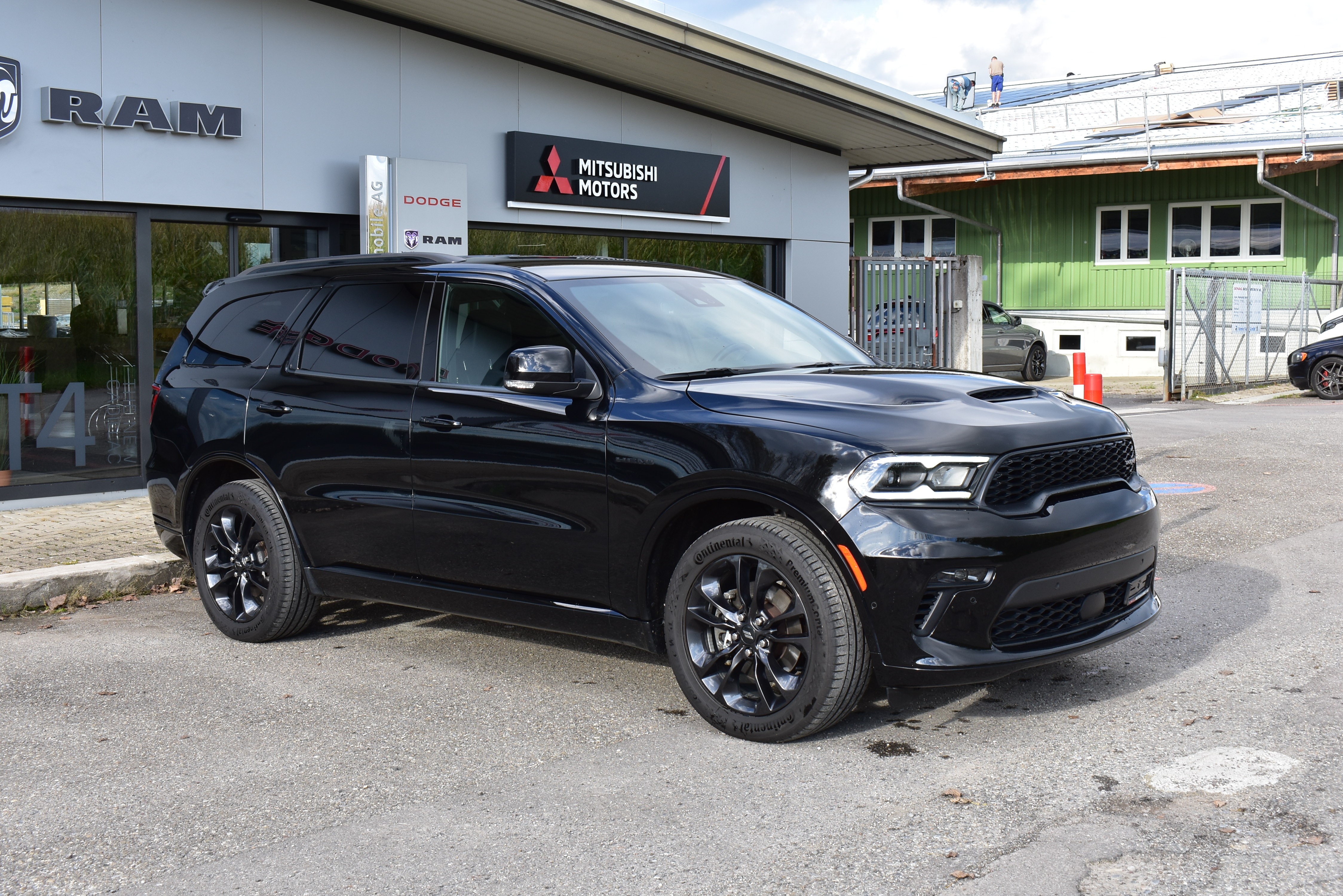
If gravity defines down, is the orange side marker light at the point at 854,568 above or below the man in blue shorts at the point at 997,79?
below

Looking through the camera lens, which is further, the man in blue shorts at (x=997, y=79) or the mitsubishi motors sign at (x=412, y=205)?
the man in blue shorts at (x=997, y=79)

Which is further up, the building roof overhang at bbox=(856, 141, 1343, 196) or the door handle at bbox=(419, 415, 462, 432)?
the building roof overhang at bbox=(856, 141, 1343, 196)

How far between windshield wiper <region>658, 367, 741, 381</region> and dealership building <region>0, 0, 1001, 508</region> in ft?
23.3

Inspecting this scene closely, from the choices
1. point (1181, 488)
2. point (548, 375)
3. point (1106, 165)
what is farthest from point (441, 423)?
point (1106, 165)

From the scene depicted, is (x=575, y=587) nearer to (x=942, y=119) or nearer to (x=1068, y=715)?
(x=1068, y=715)

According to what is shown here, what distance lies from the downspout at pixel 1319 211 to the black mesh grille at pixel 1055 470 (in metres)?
24.9

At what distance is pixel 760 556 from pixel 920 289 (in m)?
15.4

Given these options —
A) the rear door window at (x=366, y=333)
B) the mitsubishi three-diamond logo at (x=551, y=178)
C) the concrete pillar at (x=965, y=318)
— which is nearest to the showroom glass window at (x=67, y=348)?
the mitsubishi three-diamond logo at (x=551, y=178)

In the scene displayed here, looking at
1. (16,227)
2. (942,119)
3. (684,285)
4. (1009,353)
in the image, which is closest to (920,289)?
(942,119)

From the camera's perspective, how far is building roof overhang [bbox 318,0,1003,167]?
12.2 meters

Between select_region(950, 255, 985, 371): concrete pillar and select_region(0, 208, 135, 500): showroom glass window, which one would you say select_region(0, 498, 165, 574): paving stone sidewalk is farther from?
select_region(950, 255, 985, 371): concrete pillar

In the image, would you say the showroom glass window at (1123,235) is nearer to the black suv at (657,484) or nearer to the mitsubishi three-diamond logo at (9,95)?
the mitsubishi three-diamond logo at (9,95)

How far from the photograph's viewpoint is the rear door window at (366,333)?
5.94m

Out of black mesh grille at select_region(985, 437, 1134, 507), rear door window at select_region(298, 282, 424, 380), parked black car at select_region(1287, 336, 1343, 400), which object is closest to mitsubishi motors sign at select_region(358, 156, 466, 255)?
rear door window at select_region(298, 282, 424, 380)
